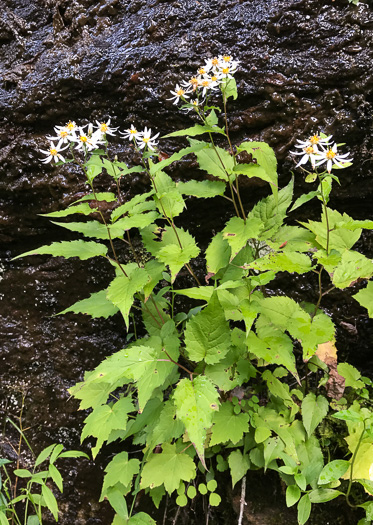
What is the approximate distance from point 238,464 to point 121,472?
0.56m

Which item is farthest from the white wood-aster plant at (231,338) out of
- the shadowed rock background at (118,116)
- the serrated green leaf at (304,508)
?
the shadowed rock background at (118,116)

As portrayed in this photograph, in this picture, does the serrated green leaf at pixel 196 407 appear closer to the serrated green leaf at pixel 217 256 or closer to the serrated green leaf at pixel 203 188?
the serrated green leaf at pixel 217 256

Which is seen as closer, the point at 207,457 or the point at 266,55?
the point at 207,457

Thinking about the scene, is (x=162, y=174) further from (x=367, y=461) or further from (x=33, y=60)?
(x=367, y=461)

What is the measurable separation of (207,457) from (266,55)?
85.4 inches

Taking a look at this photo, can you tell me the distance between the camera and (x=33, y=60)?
8.02ft

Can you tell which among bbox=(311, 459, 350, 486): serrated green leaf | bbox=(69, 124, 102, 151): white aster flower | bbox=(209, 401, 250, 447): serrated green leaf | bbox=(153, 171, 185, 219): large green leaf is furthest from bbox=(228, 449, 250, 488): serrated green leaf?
bbox=(69, 124, 102, 151): white aster flower

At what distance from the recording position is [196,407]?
1.35 m

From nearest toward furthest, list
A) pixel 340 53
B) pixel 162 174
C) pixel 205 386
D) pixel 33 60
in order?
pixel 205 386 < pixel 162 174 < pixel 340 53 < pixel 33 60

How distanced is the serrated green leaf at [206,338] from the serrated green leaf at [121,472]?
2.34 ft

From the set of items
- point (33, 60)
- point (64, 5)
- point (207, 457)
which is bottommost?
point (207, 457)

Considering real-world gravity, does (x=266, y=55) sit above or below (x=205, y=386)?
above

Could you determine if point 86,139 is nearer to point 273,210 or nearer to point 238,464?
point 273,210

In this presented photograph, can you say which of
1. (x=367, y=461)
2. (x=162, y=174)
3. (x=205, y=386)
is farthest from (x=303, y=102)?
(x=367, y=461)
